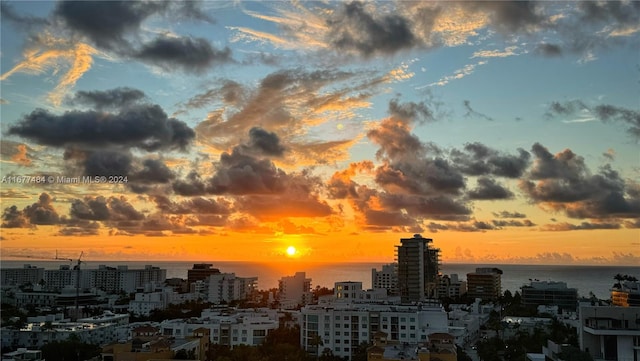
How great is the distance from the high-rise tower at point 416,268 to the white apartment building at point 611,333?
40229mm

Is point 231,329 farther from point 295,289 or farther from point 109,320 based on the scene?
point 295,289

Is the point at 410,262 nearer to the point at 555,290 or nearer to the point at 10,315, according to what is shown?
the point at 555,290

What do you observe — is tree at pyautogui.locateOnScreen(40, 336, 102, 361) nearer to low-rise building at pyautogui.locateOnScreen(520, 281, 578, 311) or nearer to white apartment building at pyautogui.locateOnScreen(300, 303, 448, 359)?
white apartment building at pyautogui.locateOnScreen(300, 303, 448, 359)

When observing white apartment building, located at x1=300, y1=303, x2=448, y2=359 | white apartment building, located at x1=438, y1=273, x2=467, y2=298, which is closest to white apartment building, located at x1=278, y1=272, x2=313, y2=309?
white apartment building, located at x1=438, y1=273, x2=467, y2=298

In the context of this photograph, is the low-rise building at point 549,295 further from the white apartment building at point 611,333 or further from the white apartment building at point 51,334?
the white apartment building at point 51,334

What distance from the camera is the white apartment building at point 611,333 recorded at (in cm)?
1731

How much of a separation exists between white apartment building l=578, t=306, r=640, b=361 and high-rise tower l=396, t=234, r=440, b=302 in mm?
40229

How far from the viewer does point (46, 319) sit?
3456 cm

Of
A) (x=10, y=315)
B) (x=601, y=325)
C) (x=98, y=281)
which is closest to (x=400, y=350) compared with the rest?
(x=601, y=325)

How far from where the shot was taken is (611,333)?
691 inches

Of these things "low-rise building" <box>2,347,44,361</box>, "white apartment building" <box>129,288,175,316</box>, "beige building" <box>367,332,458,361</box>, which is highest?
"beige building" <box>367,332,458,361</box>

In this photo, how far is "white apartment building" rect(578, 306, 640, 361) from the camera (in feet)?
56.8

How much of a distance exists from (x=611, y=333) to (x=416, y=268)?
42.1 m

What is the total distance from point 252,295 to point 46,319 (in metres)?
27.2
